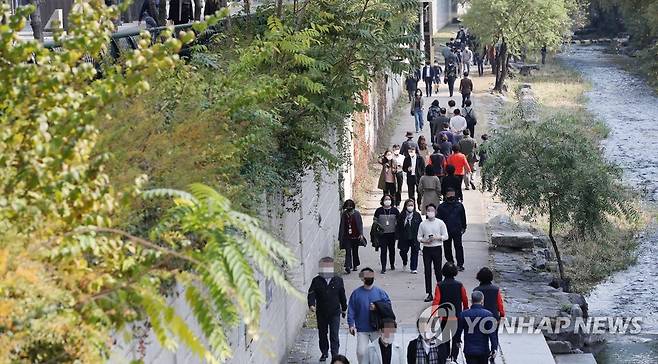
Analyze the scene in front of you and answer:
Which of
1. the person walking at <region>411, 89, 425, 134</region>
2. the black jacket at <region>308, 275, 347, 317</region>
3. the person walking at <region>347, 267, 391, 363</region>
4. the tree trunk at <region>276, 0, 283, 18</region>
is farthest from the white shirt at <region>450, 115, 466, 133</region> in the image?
the person walking at <region>347, 267, 391, 363</region>

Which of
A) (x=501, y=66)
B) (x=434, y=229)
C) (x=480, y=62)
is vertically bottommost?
(x=480, y=62)

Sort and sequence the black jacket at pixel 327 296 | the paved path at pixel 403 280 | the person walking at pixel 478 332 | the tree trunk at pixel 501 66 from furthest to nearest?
the tree trunk at pixel 501 66 → the paved path at pixel 403 280 → the black jacket at pixel 327 296 → the person walking at pixel 478 332

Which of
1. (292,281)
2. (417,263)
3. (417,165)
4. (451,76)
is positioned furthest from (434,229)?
(451,76)

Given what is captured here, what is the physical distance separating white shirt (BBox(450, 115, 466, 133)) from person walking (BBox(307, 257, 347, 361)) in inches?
544

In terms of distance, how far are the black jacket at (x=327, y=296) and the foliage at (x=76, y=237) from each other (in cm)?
752

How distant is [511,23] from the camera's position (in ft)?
160

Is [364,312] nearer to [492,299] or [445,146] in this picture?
[492,299]

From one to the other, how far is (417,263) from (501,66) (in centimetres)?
2978

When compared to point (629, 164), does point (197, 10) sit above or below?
above

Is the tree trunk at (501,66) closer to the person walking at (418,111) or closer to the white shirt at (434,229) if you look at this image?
the person walking at (418,111)

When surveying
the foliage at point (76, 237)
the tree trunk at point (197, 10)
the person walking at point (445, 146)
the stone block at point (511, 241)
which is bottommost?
the stone block at point (511, 241)

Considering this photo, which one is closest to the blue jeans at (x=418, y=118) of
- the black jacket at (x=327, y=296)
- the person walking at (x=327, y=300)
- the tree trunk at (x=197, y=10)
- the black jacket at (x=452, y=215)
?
the black jacket at (x=452, y=215)

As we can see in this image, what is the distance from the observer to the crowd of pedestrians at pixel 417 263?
13.1 m

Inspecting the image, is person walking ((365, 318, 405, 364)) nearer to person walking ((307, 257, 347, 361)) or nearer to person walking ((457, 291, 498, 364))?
person walking ((457, 291, 498, 364))
